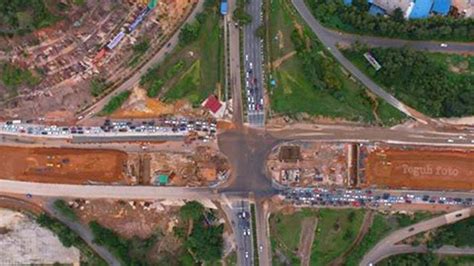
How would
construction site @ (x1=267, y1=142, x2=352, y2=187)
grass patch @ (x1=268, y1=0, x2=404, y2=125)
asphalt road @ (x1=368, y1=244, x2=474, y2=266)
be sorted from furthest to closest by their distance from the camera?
asphalt road @ (x1=368, y1=244, x2=474, y2=266), grass patch @ (x1=268, y1=0, x2=404, y2=125), construction site @ (x1=267, y1=142, x2=352, y2=187)

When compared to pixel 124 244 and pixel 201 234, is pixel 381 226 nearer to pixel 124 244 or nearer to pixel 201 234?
pixel 201 234

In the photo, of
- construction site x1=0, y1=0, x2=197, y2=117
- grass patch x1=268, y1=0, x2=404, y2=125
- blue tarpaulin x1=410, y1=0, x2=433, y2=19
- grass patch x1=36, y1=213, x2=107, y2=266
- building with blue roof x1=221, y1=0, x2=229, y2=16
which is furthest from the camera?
blue tarpaulin x1=410, y1=0, x2=433, y2=19

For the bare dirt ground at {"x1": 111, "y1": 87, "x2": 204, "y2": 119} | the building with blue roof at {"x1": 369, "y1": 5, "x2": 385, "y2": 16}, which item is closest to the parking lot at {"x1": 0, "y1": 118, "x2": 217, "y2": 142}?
the bare dirt ground at {"x1": 111, "y1": 87, "x2": 204, "y2": 119}

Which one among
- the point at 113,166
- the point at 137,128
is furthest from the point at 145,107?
the point at 113,166

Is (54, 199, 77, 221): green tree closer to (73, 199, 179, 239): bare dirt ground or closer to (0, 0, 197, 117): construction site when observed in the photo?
(73, 199, 179, 239): bare dirt ground

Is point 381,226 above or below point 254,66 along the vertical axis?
below

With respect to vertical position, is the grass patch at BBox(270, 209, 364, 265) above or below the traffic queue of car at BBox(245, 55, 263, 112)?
below

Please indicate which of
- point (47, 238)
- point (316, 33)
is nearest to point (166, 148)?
point (47, 238)
